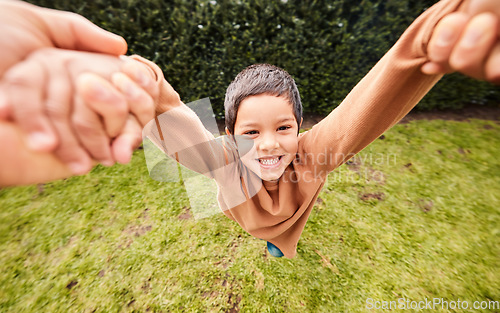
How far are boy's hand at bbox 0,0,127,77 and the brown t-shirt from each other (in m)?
0.20

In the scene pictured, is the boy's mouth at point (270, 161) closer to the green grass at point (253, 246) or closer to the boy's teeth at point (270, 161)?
the boy's teeth at point (270, 161)

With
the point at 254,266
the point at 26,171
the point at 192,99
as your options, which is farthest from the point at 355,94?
the point at 192,99

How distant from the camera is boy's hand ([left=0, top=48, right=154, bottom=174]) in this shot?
Answer: 1.61 feet

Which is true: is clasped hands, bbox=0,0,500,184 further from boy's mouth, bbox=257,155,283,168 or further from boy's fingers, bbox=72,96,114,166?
boy's mouth, bbox=257,155,283,168

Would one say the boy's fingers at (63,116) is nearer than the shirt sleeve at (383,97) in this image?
Yes

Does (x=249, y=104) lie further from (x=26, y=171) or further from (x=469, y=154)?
(x=469, y=154)

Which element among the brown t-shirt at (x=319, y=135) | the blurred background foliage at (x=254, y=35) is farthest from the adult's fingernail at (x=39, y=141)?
the blurred background foliage at (x=254, y=35)

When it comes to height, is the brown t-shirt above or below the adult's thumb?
below

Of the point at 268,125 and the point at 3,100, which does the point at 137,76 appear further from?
Result: the point at 268,125

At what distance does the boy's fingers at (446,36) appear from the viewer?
565mm

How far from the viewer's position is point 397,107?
962mm

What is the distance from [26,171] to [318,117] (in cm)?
529

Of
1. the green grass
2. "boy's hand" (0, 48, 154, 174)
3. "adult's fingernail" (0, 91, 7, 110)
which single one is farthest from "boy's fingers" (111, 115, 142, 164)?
the green grass

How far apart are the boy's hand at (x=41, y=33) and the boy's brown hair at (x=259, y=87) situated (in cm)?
74
